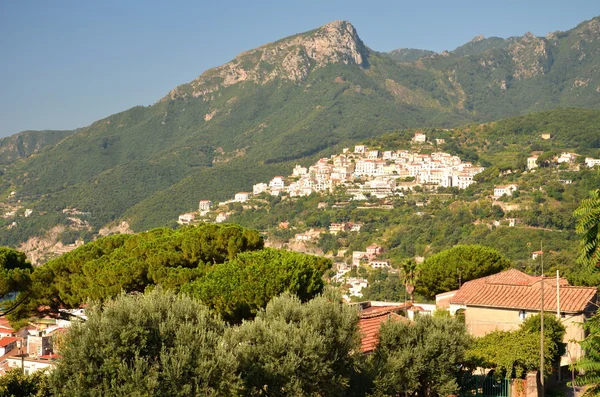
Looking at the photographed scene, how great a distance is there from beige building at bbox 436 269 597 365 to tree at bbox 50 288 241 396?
32.9ft

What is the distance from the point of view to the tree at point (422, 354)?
48.4ft

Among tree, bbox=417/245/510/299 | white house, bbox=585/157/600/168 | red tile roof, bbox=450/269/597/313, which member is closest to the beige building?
red tile roof, bbox=450/269/597/313

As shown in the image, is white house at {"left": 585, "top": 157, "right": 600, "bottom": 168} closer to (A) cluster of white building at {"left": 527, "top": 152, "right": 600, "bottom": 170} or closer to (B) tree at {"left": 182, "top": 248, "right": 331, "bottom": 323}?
(A) cluster of white building at {"left": 527, "top": 152, "right": 600, "bottom": 170}

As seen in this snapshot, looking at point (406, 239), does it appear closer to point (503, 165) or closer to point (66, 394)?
point (503, 165)

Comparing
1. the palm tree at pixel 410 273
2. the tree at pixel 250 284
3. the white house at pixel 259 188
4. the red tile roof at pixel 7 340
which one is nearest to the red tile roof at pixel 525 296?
the tree at pixel 250 284

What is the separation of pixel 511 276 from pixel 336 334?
14.7 metres

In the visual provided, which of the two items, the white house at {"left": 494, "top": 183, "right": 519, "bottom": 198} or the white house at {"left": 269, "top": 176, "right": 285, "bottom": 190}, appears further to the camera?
the white house at {"left": 269, "top": 176, "right": 285, "bottom": 190}

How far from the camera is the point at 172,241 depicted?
22.3 meters

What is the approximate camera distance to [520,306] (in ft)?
66.6

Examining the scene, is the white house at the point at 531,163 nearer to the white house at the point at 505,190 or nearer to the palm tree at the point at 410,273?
the white house at the point at 505,190

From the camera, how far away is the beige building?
19.5 metres

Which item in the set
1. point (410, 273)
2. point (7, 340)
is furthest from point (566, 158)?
point (7, 340)

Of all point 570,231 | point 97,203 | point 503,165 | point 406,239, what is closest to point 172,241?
point 570,231

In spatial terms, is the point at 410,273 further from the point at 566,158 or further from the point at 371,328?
the point at 566,158
